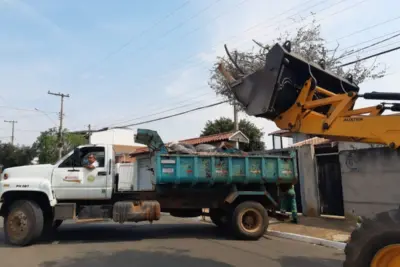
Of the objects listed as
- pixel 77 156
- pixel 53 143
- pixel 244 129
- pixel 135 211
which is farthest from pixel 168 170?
pixel 53 143

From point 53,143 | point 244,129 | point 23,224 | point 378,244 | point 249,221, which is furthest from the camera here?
point 53,143

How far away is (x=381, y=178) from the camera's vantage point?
11.5 m

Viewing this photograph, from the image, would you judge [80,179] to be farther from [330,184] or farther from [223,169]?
Result: [330,184]

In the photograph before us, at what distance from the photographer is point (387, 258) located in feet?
14.5

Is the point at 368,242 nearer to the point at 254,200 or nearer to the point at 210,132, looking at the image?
the point at 254,200

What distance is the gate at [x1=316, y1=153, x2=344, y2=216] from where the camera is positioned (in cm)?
1298

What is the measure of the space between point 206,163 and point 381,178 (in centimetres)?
531

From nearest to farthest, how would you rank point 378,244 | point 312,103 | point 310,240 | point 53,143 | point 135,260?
A: point 378,244 < point 312,103 < point 135,260 < point 310,240 < point 53,143

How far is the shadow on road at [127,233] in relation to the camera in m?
10.3

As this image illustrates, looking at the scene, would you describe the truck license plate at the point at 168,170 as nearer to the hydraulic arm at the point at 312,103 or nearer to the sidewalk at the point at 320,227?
the sidewalk at the point at 320,227

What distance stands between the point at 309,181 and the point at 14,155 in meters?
61.5

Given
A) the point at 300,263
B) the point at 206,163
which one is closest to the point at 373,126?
the point at 300,263

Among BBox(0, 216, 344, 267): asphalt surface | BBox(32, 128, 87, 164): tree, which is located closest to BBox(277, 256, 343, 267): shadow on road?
BBox(0, 216, 344, 267): asphalt surface

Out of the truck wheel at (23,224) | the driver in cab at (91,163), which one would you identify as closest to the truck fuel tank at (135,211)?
the driver in cab at (91,163)
